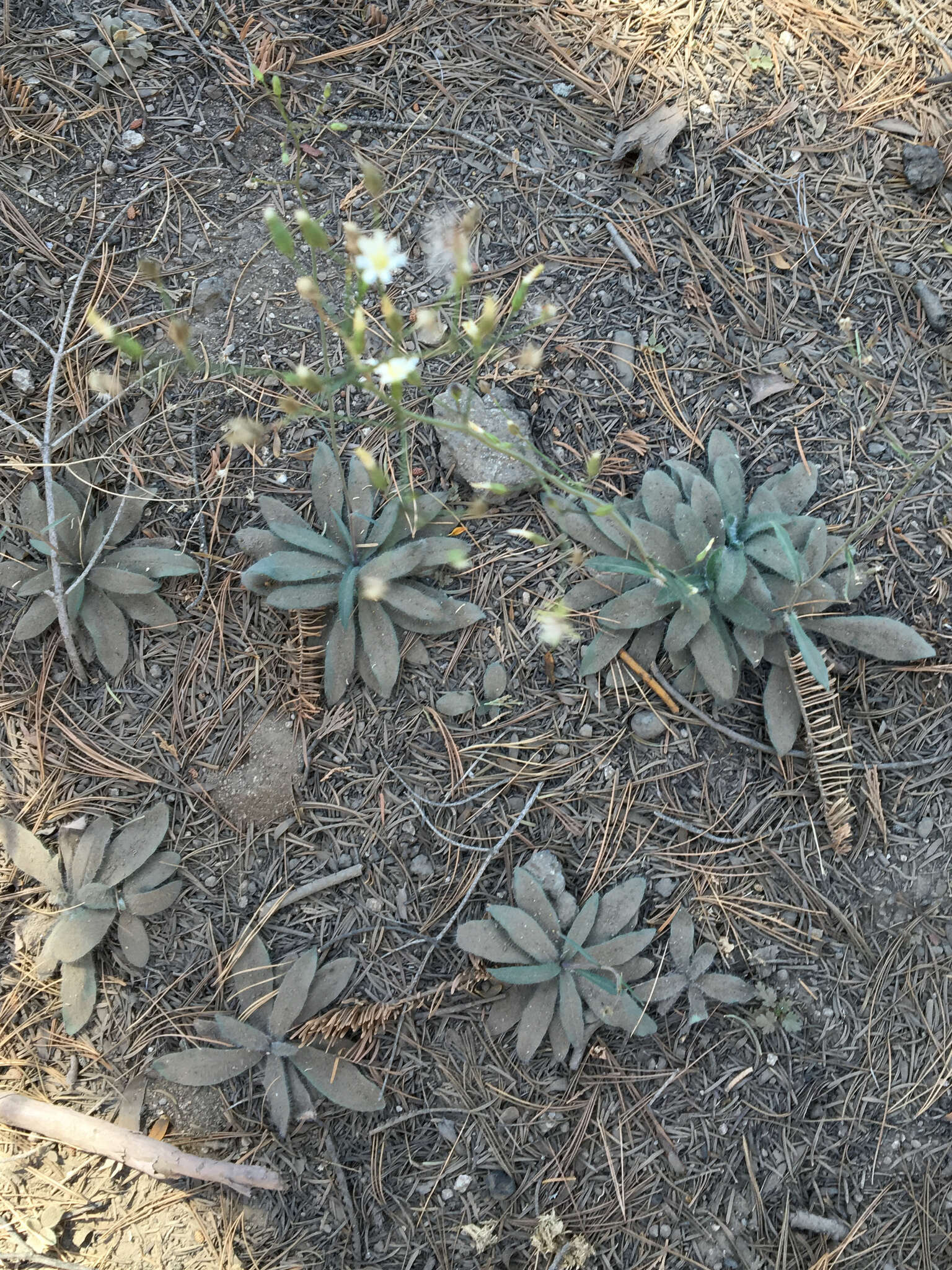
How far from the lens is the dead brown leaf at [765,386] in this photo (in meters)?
2.42

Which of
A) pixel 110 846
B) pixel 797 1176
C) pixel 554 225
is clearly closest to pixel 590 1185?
pixel 797 1176

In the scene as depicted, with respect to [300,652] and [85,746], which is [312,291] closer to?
[300,652]

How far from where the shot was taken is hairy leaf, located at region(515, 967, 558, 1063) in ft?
6.88

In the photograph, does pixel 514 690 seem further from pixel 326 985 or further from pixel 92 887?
pixel 92 887

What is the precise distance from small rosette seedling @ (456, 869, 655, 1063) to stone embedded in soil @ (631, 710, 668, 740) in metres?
0.38

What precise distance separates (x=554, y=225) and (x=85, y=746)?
6.61 feet

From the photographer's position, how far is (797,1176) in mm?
2174

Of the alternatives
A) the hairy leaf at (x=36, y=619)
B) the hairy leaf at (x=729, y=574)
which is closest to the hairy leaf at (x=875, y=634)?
the hairy leaf at (x=729, y=574)

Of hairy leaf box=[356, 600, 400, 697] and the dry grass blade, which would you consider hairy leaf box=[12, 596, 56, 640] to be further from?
the dry grass blade

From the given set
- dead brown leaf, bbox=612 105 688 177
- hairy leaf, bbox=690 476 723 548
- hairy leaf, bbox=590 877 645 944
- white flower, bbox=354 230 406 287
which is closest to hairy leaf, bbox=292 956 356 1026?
hairy leaf, bbox=590 877 645 944

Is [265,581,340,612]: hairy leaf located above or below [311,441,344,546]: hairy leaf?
below

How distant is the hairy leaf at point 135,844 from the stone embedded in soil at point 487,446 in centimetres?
123

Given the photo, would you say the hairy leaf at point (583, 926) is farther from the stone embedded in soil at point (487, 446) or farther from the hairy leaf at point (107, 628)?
the hairy leaf at point (107, 628)

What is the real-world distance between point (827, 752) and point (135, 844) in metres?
1.86
